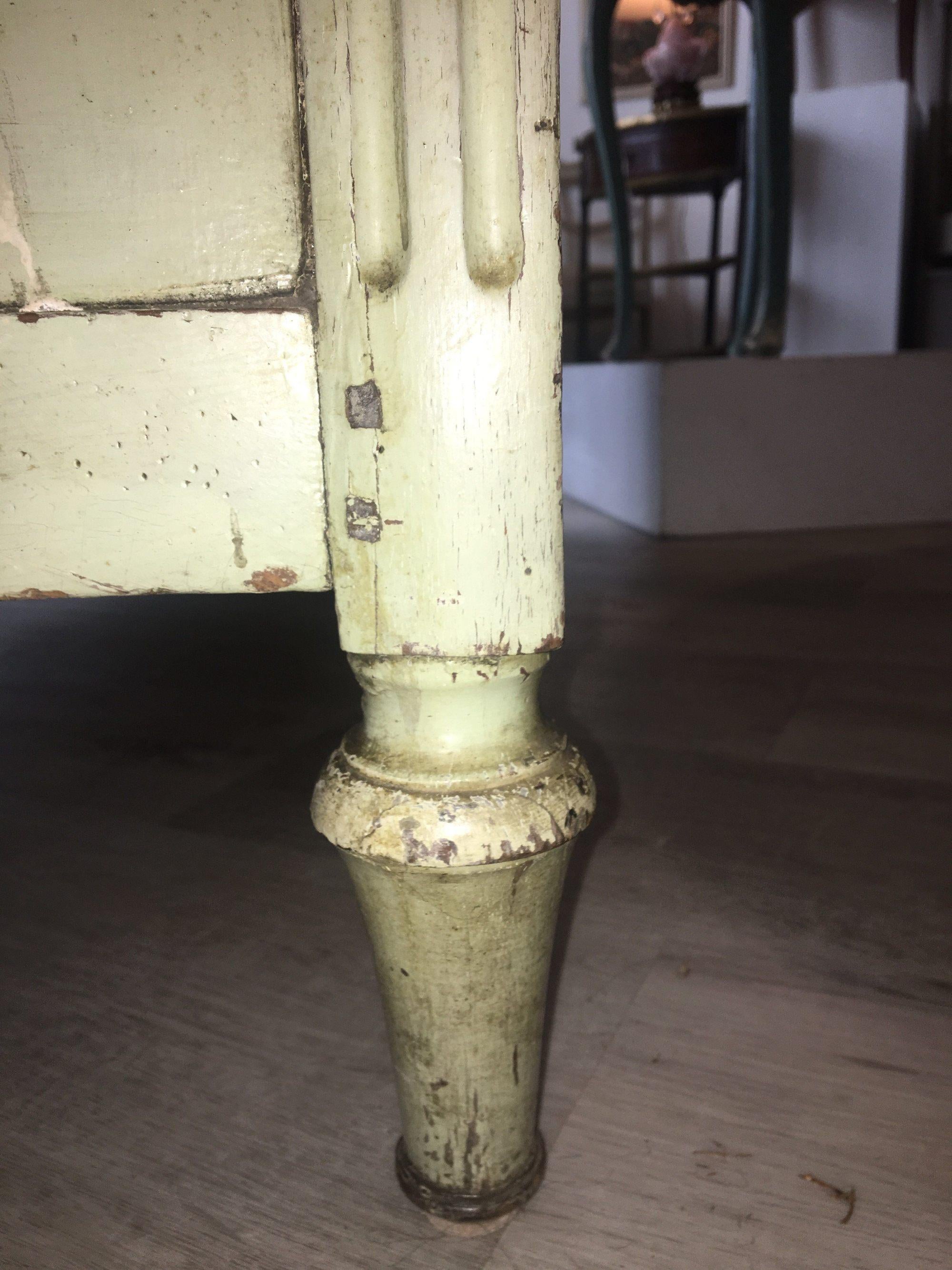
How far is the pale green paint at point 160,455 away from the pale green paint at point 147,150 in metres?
0.01

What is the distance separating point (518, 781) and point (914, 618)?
121cm

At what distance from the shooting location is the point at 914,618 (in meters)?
1.40

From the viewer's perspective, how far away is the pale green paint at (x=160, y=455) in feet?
1.02

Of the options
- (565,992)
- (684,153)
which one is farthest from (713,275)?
(565,992)

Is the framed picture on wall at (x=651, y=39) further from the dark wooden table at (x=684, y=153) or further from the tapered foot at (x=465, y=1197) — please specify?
the tapered foot at (x=465, y=1197)

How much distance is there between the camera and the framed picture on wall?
12.8 feet

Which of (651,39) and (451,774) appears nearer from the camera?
(451,774)

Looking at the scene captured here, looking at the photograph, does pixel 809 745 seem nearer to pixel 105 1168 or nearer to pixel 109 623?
pixel 105 1168

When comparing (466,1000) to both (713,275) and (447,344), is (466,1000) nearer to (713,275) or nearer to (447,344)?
(447,344)

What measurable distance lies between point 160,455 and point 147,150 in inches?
3.4

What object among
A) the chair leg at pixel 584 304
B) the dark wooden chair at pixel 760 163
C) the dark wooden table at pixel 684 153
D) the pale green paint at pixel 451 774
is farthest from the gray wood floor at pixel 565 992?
the chair leg at pixel 584 304

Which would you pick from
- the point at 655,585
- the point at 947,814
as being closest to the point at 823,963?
the point at 947,814

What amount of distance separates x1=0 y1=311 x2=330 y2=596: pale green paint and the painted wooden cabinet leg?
62mm

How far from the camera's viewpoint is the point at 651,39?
4.02m
